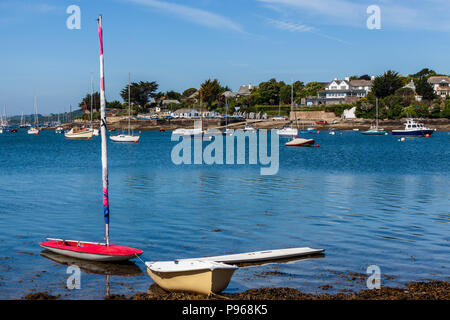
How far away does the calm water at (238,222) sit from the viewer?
677 inches

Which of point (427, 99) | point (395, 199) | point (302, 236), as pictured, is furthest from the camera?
point (427, 99)

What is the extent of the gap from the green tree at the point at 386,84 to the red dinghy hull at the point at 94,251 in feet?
537

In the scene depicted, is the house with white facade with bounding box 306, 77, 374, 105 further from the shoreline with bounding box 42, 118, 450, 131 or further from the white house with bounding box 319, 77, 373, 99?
the shoreline with bounding box 42, 118, 450, 131

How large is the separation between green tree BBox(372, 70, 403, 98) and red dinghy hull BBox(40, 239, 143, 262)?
163732 mm

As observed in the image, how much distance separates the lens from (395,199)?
33.5 metres

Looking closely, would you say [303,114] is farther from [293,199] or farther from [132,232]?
[132,232]

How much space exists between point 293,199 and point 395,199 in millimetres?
6637

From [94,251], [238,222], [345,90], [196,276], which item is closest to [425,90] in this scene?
[345,90]

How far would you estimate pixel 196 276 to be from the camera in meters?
14.1

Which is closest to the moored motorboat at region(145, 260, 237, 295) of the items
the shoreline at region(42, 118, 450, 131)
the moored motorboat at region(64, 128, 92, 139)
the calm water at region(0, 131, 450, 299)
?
the calm water at region(0, 131, 450, 299)

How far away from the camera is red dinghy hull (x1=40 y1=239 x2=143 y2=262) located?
18.1 m

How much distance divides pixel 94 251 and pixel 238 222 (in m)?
9.74
